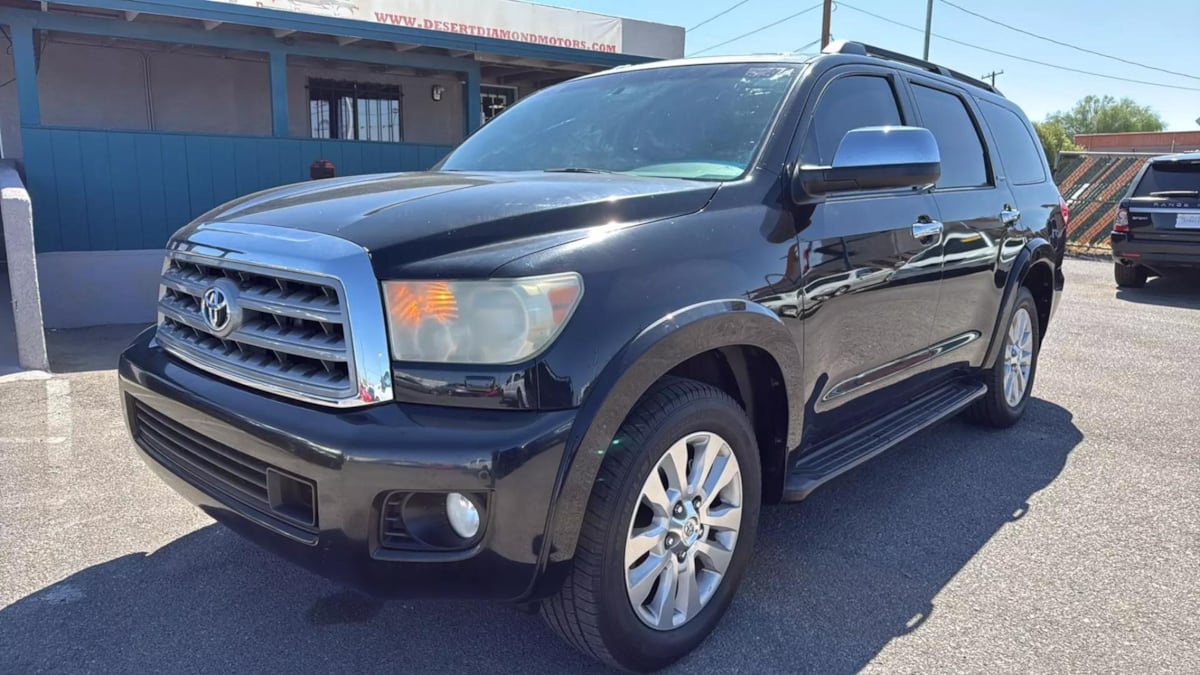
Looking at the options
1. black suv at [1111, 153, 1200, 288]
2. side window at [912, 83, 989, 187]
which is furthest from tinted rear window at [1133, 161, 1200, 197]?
side window at [912, 83, 989, 187]

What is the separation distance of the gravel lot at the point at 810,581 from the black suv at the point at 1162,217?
6.67 metres

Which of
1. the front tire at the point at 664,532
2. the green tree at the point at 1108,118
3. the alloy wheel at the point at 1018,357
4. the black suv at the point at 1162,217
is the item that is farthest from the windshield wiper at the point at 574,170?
the green tree at the point at 1108,118

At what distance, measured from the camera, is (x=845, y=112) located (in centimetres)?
336

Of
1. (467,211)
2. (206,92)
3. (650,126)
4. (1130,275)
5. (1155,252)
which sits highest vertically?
(206,92)

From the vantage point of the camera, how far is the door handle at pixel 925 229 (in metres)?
3.53

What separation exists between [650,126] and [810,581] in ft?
5.99

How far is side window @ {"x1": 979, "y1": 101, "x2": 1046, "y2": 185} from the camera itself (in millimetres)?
4680

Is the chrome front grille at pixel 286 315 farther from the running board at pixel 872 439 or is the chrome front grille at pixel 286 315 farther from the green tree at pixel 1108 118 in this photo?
the green tree at pixel 1108 118

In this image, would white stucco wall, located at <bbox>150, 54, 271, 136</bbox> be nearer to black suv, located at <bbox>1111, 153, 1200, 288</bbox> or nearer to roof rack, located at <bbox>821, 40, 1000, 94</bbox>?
roof rack, located at <bbox>821, 40, 1000, 94</bbox>

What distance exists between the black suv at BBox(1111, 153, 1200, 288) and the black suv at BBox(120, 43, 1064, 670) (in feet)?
28.1

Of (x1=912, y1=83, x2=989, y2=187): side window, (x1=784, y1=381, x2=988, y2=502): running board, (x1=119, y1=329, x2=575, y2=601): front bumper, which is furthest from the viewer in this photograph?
(x1=912, y1=83, x2=989, y2=187): side window

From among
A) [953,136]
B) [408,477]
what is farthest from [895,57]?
[408,477]

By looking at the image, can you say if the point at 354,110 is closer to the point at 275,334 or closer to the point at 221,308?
the point at 221,308

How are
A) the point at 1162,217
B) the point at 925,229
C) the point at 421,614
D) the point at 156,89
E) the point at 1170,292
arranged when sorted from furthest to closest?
1. the point at 156,89
2. the point at 1170,292
3. the point at 1162,217
4. the point at 925,229
5. the point at 421,614
